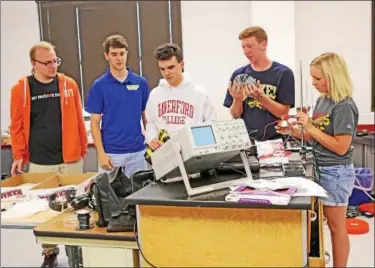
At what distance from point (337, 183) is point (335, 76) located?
0.53 meters

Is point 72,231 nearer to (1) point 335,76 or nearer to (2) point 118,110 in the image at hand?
(2) point 118,110

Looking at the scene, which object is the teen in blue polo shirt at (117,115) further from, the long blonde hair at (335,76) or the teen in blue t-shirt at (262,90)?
the long blonde hair at (335,76)

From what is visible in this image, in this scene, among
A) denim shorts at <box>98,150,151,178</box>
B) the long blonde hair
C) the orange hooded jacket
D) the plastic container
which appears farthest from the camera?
the plastic container

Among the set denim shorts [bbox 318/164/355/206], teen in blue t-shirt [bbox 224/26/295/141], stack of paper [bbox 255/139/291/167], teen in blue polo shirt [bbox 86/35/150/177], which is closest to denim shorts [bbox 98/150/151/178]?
teen in blue polo shirt [bbox 86/35/150/177]

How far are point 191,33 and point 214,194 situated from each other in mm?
3362

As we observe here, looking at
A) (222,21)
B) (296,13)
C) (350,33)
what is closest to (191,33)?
(222,21)

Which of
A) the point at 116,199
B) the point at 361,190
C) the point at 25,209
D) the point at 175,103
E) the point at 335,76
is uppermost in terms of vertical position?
the point at 335,76

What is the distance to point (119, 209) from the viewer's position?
161cm

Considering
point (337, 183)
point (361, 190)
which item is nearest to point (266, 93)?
point (337, 183)

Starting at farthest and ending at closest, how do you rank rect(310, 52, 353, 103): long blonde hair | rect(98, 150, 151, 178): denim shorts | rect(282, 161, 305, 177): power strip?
rect(98, 150, 151, 178): denim shorts → rect(310, 52, 353, 103): long blonde hair → rect(282, 161, 305, 177): power strip

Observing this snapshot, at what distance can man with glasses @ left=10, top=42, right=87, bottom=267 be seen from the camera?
104 inches

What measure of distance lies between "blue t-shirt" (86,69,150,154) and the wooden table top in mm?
1030

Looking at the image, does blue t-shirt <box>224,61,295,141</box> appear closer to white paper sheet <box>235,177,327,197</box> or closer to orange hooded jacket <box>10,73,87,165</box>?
white paper sheet <box>235,177,327,197</box>

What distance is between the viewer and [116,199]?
5.34 feet
